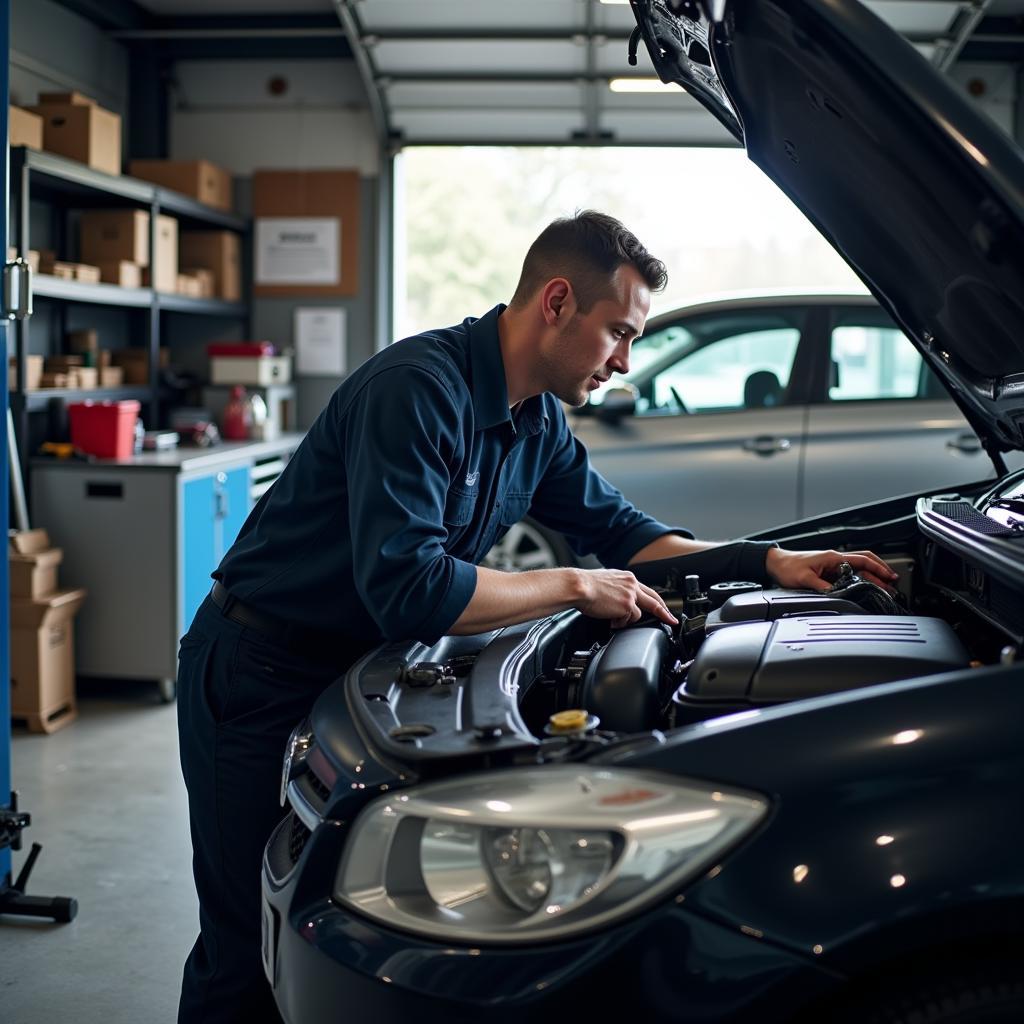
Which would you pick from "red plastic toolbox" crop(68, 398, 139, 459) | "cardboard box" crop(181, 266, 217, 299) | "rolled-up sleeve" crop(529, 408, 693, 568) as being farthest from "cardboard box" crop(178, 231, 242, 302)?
"rolled-up sleeve" crop(529, 408, 693, 568)

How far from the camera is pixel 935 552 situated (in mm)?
2100

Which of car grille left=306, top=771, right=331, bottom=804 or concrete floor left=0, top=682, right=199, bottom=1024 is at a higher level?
car grille left=306, top=771, right=331, bottom=804

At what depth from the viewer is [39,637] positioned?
14.3 feet

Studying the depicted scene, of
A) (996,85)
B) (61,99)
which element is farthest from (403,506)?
(996,85)

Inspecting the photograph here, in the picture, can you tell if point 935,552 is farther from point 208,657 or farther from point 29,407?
point 29,407

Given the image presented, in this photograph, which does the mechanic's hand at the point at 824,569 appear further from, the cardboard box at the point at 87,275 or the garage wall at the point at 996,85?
the garage wall at the point at 996,85

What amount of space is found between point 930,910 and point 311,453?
1.19m

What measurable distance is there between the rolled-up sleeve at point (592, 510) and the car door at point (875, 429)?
2704 millimetres

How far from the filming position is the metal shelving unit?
4.77 metres

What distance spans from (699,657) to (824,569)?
66 cm

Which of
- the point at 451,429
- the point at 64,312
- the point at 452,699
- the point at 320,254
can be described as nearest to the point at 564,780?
the point at 452,699

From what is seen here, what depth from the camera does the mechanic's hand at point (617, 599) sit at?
1.86 metres

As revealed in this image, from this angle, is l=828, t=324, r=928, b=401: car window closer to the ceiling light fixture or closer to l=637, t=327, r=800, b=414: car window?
l=637, t=327, r=800, b=414: car window

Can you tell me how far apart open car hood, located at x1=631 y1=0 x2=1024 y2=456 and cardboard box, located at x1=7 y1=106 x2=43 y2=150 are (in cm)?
365
